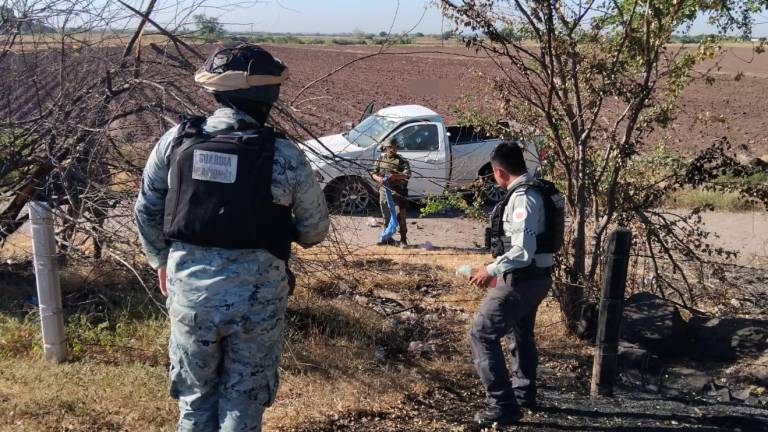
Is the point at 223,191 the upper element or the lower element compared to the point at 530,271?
upper

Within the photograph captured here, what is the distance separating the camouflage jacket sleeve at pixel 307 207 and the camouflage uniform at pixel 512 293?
1425 mm

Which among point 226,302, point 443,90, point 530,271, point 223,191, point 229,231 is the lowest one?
point 530,271

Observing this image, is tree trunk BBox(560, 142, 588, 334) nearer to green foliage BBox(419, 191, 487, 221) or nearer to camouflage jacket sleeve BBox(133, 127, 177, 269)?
green foliage BBox(419, 191, 487, 221)

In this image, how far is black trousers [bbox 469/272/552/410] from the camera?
4.13 meters

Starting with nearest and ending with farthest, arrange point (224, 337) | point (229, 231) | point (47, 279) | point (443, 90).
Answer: point (229, 231) → point (224, 337) → point (47, 279) → point (443, 90)

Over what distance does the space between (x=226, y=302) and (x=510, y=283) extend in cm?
186

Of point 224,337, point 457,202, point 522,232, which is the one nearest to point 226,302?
point 224,337

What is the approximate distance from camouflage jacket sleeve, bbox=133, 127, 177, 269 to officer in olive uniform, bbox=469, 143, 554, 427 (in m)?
1.81

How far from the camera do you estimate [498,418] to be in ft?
13.4

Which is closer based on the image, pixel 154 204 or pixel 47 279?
pixel 154 204

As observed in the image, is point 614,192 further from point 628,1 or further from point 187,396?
point 187,396

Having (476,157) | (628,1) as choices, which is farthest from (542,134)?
(476,157)

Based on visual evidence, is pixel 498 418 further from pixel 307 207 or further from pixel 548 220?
pixel 307 207

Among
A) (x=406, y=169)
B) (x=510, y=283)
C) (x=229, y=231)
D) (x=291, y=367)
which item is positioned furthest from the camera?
(x=406, y=169)
